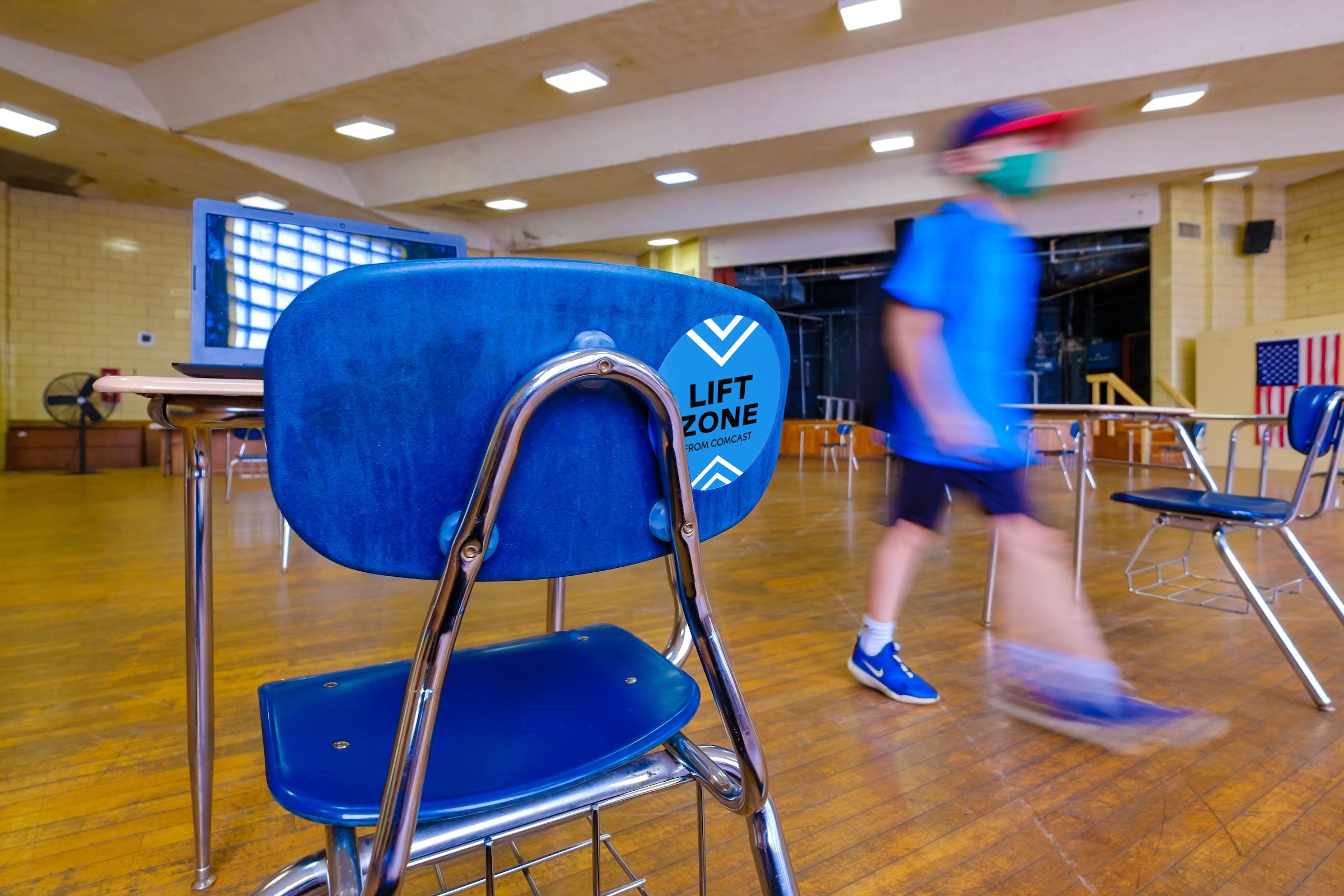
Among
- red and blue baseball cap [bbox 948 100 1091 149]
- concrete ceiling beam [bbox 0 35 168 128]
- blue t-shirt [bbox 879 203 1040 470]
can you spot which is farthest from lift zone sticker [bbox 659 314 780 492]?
concrete ceiling beam [bbox 0 35 168 128]

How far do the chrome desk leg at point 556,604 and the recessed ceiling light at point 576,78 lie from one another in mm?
5889

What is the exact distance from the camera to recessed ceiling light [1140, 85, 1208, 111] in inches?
243

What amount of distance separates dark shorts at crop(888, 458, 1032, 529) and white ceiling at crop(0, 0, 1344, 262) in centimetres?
460

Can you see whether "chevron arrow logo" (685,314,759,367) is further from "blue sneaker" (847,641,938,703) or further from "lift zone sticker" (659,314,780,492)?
"blue sneaker" (847,641,938,703)

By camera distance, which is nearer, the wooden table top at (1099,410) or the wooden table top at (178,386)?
the wooden table top at (178,386)

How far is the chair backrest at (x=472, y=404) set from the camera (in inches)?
14.6

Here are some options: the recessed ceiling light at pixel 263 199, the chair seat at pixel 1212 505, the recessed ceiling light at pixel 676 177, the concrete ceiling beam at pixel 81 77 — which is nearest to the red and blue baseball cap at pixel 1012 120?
the chair seat at pixel 1212 505

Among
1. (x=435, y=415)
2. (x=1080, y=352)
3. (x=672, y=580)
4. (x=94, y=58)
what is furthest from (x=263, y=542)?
(x=1080, y=352)

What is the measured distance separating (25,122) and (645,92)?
566cm

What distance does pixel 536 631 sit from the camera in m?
2.11

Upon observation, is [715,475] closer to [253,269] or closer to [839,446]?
[253,269]

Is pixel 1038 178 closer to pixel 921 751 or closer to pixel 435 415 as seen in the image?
pixel 921 751

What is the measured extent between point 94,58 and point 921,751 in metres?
8.17

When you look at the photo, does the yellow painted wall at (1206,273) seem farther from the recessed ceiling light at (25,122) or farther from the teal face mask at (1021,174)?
the recessed ceiling light at (25,122)
